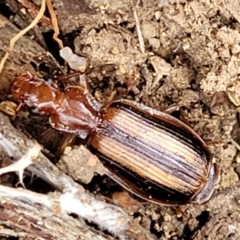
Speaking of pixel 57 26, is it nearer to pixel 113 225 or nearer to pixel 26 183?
pixel 26 183

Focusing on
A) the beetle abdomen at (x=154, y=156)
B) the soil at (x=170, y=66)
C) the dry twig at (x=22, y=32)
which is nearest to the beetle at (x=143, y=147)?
the beetle abdomen at (x=154, y=156)

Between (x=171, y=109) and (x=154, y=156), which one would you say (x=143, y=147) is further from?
(x=171, y=109)

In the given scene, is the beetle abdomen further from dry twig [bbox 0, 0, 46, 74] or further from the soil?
dry twig [bbox 0, 0, 46, 74]

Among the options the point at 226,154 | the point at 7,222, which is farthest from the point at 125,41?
the point at 7,222

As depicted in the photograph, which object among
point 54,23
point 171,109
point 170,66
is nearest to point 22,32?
point 54,23

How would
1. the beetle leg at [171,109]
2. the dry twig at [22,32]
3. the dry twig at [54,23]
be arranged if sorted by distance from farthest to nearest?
the beetle leg at [171,109] < the dry twig at [54,23] < the dry twig at [22,32]

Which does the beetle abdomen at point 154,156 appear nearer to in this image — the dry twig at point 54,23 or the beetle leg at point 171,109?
the beetle leg at point 171,109

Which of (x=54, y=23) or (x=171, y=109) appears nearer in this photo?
(x=54, y=23)

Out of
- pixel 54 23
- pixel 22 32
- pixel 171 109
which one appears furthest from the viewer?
pixel 171 109
